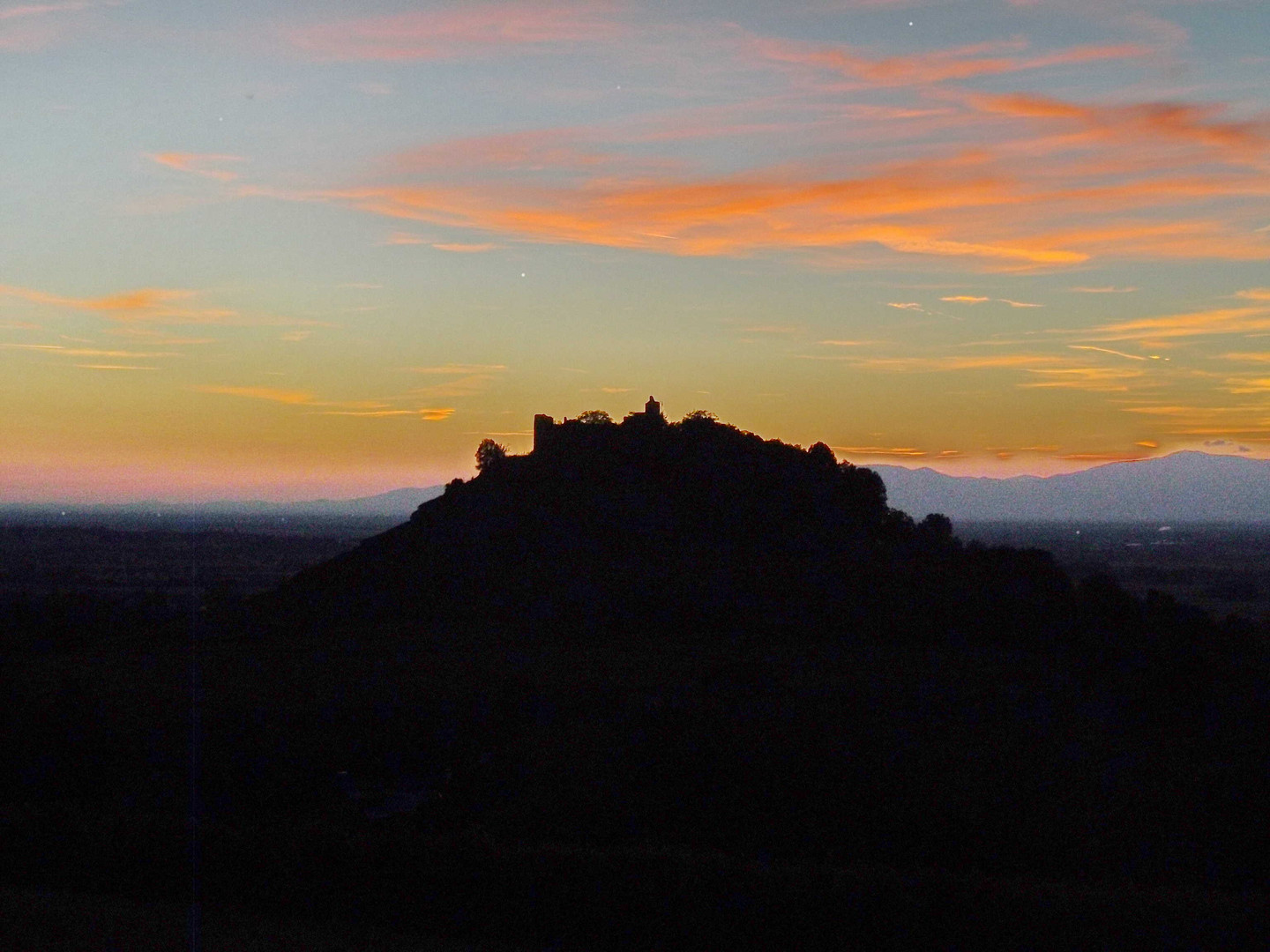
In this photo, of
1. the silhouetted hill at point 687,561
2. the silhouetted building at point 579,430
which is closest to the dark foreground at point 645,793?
the silhouetted hill at point 687,561

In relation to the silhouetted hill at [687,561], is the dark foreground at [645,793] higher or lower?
lower

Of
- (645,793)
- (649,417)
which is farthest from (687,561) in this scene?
(645,793)

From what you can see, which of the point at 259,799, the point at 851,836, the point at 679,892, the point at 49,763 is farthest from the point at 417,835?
the point at 49,763

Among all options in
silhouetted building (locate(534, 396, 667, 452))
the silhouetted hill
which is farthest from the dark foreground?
silhouetted building (locate(534, 396, 667, 452))

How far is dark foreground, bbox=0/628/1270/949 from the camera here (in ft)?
34.2

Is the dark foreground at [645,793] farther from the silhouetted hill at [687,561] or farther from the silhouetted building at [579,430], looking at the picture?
the silhouetted building at [579,430]

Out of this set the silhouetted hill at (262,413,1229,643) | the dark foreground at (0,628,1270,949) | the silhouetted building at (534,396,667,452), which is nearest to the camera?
the dark foreground at (0,628,1270,949)

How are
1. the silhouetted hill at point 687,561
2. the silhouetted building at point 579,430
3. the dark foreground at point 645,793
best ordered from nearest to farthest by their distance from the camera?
the dark foreground at point 645,793 < the silhouetted hill at point 687,561 < the silhouetted building at point 579,430

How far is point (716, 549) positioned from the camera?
1448 inches

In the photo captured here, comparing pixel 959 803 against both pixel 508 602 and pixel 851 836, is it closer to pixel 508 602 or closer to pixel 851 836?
pixel 851 836

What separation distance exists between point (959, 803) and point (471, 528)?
81.3ft

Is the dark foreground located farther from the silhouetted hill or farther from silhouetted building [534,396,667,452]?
silhouetted building [534,396,667,452]

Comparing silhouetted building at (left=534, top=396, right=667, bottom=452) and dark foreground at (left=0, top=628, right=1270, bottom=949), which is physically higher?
silhouetted building at (left=534, top=396, right=667, bottom=452)

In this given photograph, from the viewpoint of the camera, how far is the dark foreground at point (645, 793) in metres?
10.4
